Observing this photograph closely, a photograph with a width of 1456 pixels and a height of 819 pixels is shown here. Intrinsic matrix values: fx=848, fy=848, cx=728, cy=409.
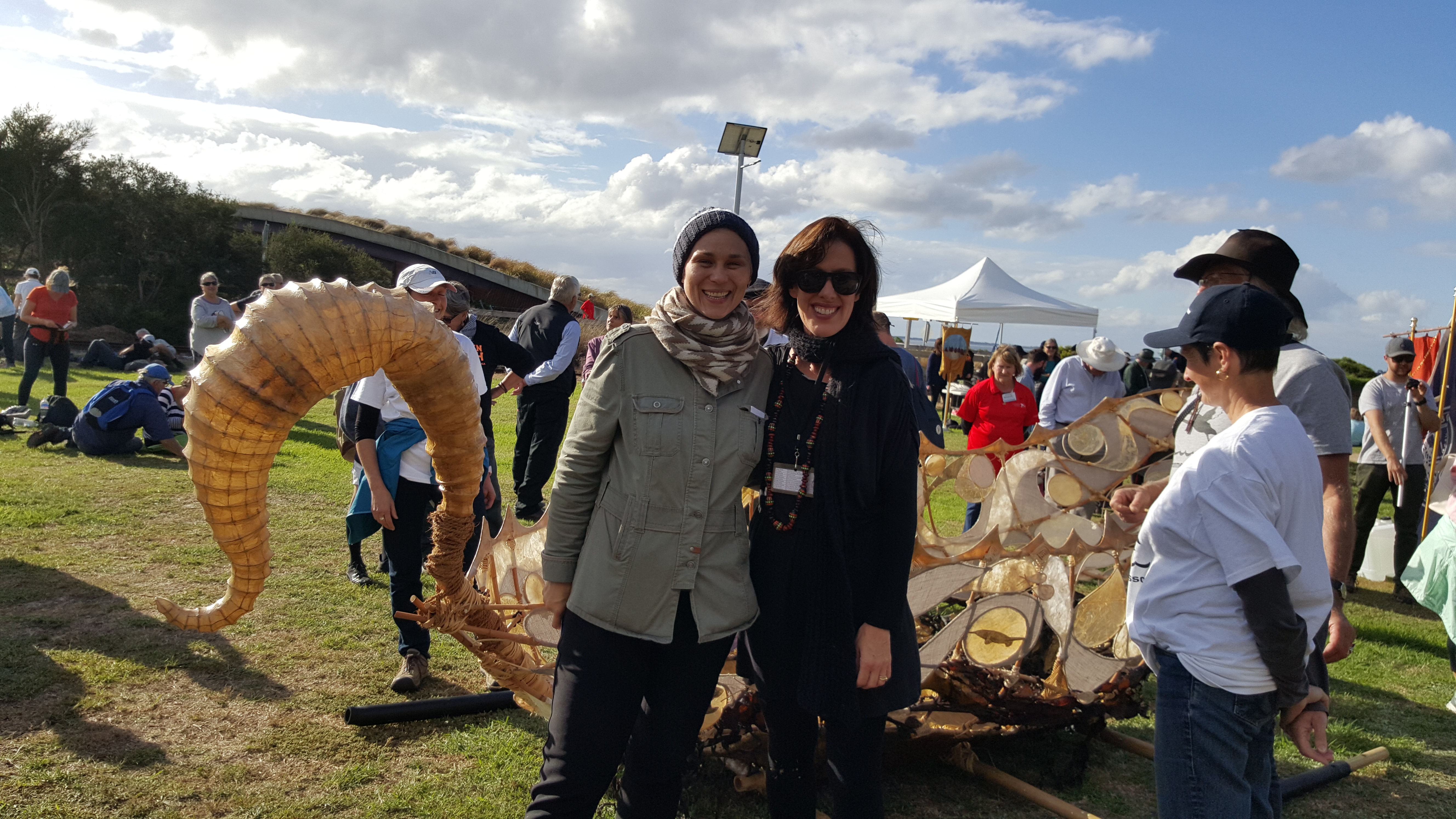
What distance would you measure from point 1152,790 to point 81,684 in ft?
14.8

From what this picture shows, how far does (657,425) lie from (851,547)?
22.1 inches

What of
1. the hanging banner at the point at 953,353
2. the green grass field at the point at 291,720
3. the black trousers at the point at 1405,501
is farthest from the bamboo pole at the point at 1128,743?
the hanging banner at the point at 953,353

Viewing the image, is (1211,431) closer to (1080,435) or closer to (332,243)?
(1080,435)

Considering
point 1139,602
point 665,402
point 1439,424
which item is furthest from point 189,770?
point 1439,424

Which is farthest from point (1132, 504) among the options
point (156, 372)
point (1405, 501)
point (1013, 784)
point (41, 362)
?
point (41, 362)

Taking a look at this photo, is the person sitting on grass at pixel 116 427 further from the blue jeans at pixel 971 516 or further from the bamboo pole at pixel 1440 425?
the bamboo pole at pixel 1440 425

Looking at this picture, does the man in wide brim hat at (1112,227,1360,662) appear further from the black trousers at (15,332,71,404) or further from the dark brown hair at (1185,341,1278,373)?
the black trousers at (15,332,71,404)

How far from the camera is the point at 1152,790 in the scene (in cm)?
338

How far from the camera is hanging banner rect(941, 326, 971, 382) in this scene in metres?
15.4

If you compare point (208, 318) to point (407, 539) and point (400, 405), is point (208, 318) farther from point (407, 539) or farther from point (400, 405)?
point (407, 539)

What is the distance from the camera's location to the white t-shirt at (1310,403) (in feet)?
7.48

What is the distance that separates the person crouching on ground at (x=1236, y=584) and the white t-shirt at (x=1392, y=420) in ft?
19.3

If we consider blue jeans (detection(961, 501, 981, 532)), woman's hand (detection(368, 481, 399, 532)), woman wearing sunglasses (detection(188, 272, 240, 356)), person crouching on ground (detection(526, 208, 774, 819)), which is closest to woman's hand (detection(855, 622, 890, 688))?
person crouching on ground (detection(526, 208, 774, 819))

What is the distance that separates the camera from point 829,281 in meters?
2.11
